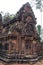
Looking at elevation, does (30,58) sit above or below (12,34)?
below

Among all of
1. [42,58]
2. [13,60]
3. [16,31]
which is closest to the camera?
[13,60]

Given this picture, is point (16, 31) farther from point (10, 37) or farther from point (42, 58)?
point (42, 58)

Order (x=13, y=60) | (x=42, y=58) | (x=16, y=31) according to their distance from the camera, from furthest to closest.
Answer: (x=42, y=58) < (x=16, y=31) < (x=13, y=60)

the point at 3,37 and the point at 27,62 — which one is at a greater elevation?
the point at 3,37

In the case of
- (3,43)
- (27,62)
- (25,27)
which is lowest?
(27,62)

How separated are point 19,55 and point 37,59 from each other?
2.13 m

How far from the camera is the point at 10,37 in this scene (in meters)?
15.5

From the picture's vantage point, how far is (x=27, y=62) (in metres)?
15.0

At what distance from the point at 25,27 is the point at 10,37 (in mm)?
1855

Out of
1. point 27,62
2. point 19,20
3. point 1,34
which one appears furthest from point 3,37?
point 27,62

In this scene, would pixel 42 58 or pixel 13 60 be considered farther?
pixel 42 58

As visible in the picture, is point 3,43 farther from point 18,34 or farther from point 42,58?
point 42,58

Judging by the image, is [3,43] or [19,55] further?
[3,43]

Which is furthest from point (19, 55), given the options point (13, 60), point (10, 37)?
point (10, 37)
